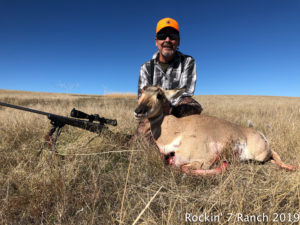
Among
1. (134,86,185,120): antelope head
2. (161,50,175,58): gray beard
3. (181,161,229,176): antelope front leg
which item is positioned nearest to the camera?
(181,161,229,176): antelope front leg

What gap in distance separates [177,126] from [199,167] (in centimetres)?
78

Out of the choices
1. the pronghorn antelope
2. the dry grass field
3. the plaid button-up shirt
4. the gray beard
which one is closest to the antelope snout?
the pronghorn antelope

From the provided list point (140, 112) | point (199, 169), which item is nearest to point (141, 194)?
point (199, 169)

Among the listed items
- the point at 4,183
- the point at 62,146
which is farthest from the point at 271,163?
the point at 62,146

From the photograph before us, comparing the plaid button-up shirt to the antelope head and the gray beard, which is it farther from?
the antelope head

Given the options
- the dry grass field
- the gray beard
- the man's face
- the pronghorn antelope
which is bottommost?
the dry grass field

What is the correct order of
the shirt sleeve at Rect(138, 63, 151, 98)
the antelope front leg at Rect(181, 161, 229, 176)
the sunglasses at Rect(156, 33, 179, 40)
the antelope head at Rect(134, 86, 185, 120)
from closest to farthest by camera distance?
1. the antelope front leg at Rect(181, 161, 229, 176)
2. the antelope head at Rect(134, 86, 185, 120)
3. the sunglasses at Rect(156, 33, 179, 40)
4. the shirt sleeve at Rect(138, 63, 151, 98)

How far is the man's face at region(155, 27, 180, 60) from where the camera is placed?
184 inches

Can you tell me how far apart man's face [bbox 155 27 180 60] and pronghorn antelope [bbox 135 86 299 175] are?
6.32 feet

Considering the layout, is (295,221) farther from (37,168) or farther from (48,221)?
(37,168)

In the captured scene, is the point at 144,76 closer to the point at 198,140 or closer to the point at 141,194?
the point at 198,140

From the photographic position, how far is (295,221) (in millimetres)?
1700

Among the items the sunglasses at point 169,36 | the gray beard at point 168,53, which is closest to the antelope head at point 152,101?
Result: the gray beard at point 168,53

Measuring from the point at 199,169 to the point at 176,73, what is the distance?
310cm
